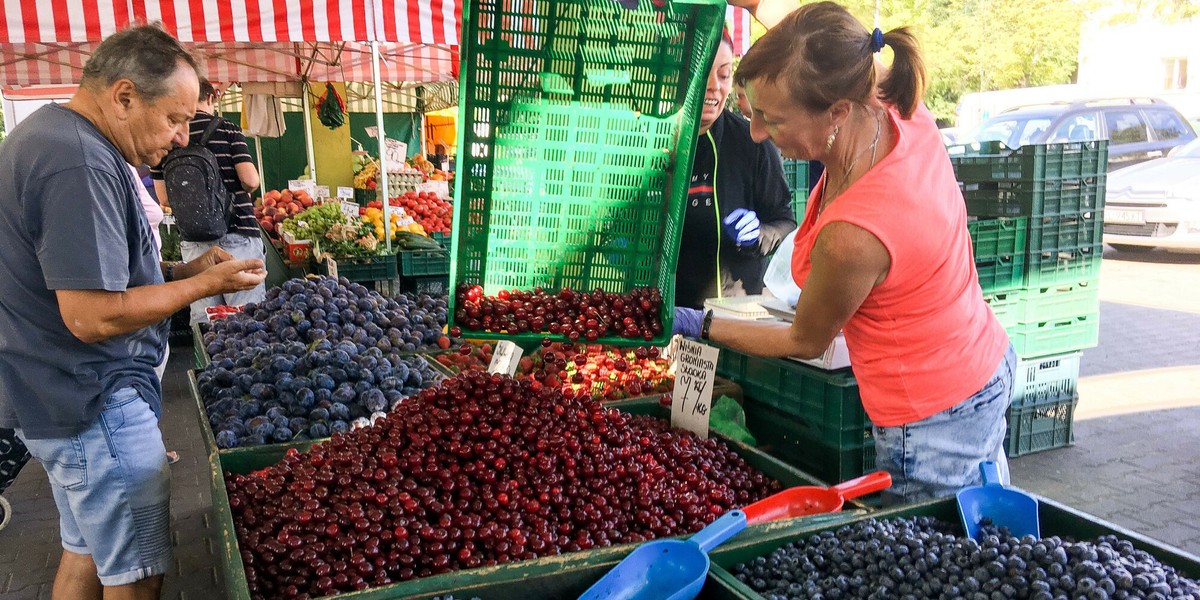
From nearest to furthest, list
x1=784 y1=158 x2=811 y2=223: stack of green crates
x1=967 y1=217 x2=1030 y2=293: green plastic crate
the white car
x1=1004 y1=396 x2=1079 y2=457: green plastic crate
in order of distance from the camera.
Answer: x1=967 y1=217 x2=1030 y2=293: green plastic crate, x1=1004 y1=396 x2=1079 y2=457: green plastic crate, x1=784 y1=158 x2=811 y2=223: stack of green crates, the white car

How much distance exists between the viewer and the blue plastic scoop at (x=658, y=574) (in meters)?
1.61

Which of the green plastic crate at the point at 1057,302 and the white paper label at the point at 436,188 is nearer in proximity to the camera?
the green plastic crate at the point at 1057,302

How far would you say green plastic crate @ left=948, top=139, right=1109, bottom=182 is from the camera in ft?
14.8

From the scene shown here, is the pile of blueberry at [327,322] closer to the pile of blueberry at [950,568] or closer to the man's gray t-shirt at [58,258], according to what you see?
the man's gray t-shirt at [58,258]

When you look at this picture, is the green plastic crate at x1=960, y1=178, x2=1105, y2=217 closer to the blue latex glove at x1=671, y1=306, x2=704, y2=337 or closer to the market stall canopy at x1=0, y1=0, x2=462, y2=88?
the blue latex glove at x1=671, y1=306, x2=704, y2=337

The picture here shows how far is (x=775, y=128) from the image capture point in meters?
2.03

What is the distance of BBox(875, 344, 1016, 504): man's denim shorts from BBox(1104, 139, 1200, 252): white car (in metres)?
10.8

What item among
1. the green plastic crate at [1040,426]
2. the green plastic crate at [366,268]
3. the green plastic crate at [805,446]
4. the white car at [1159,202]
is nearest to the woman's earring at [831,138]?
the green plastic crate at [805,446]

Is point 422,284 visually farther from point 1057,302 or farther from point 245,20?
point 1057,302

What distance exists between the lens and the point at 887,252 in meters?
1.85

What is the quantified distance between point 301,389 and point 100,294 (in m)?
0.97

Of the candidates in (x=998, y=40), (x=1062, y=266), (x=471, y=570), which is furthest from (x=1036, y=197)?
(x=998, y=40)

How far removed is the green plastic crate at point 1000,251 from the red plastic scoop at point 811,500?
266 centimetres

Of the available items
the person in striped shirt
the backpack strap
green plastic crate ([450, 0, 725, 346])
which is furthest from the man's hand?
the backpack strap
